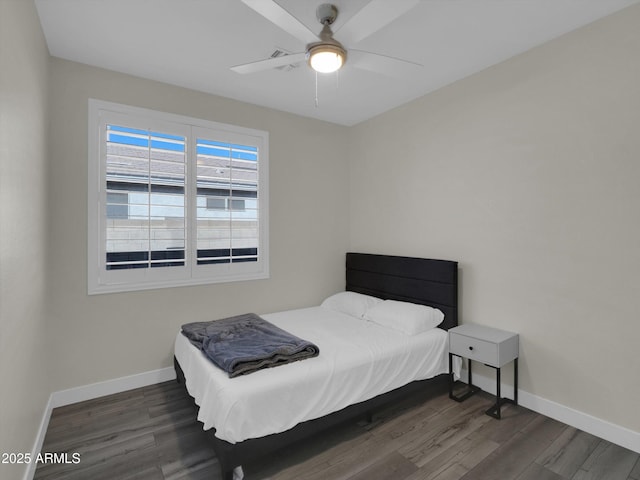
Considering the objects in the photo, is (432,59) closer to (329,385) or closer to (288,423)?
(329,385)

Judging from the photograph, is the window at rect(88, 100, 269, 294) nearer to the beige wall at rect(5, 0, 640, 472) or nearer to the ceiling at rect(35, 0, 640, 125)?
the beige wall at rect(5, 0, 640, 472)

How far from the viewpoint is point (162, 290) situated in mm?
3062

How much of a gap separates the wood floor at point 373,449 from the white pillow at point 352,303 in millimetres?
985

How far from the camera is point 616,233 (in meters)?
2.15

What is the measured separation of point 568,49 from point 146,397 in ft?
13.9

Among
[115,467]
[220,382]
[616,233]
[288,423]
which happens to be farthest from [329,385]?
[616,233]

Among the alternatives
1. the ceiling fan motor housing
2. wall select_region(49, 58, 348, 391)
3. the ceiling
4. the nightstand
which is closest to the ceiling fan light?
the ceiling

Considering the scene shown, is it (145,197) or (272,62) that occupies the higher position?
(272,62)

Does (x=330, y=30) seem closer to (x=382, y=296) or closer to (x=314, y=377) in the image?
(x=314, y=377)

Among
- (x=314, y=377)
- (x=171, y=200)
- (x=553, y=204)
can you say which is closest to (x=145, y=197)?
(x=171, y=200)

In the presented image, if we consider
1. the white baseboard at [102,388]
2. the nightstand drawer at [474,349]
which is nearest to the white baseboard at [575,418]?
the nightstand drawer at [474,349]

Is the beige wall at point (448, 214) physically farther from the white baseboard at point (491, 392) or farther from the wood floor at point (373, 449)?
the wood floor at point (373, 449)

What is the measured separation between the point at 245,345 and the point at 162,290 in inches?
47.3

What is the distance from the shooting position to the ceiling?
205 cm
